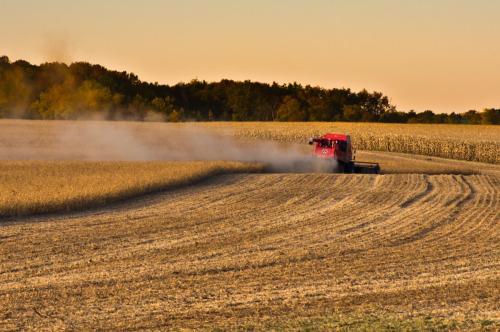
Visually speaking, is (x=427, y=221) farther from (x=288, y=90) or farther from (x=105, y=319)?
(x=288, y=90)

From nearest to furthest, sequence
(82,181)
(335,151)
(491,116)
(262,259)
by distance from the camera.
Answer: (262,259)
(82,181)
(335,151)
(491,116)

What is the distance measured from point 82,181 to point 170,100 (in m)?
96.1

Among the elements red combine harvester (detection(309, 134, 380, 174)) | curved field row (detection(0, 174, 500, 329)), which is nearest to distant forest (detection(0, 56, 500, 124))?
red combine harvester (detection(309, 134, 380, 174))

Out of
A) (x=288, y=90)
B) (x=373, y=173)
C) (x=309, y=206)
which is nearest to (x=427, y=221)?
(x=309, y=206)

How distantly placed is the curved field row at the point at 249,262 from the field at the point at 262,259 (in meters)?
0.04

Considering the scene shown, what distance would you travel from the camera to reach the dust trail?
179 feet

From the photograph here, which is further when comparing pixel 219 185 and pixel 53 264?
pixel 219 185

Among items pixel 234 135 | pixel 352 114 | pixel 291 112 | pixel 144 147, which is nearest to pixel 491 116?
pixel 352 114

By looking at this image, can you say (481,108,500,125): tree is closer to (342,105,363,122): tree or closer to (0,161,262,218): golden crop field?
(342,105,363,122): tree

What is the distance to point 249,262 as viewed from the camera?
1809 centimetres

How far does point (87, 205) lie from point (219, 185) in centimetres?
882

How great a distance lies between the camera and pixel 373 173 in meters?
44.8

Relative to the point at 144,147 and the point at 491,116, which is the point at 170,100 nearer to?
the point at 491,116

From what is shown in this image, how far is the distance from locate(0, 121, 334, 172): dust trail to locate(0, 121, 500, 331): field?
13914 millimetres
